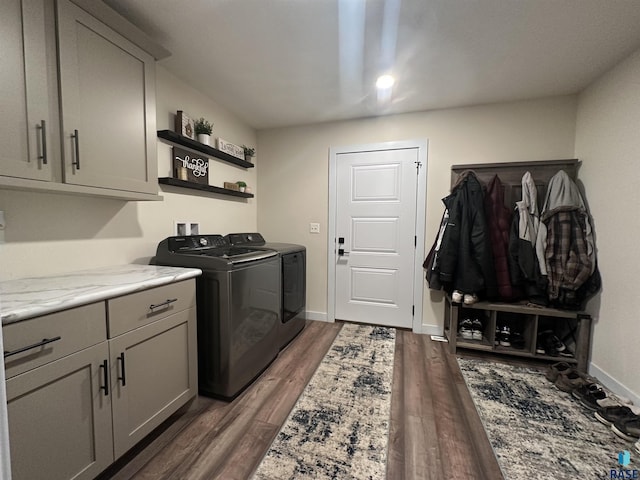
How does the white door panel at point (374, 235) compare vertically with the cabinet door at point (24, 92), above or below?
below

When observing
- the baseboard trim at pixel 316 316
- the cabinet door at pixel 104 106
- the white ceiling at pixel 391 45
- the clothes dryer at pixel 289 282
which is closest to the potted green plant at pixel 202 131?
the white ceiling at pixel 391 45

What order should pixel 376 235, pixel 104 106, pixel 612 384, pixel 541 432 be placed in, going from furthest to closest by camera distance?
pixel 376 235 < pixel 612 384 < pixel 541 432 < pixel 104 106

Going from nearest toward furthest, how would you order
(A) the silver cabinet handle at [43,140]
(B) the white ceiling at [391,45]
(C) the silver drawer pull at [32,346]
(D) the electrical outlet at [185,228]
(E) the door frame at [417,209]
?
1. (C) the silver drawer pull at [32,346]
2. (A) the silver cabinet handle at [43,140]
3. (B) the white ceiling at [391,45]
4. (D) the electrical outlet at [185,228]
5. (E) the door frame at [417,209]

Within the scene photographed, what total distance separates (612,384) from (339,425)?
198 cm

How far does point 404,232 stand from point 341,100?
147 cm

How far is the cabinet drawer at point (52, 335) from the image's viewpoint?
0.82 meters

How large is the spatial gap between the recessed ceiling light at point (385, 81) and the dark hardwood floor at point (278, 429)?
2.36m

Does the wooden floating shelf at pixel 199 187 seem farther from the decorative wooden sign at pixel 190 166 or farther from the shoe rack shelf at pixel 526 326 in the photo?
the shoe rack shelf at pixel 526 326

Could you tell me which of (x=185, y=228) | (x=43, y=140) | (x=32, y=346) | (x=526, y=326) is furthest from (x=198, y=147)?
(x=526, y=326)

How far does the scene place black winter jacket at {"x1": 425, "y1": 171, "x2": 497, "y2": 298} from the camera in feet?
7.44

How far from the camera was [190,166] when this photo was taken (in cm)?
218

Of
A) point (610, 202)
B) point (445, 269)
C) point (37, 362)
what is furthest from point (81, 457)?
point (610, 202)

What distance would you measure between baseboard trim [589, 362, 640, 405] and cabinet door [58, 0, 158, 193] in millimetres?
3323

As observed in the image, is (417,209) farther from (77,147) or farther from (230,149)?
(77,147)
